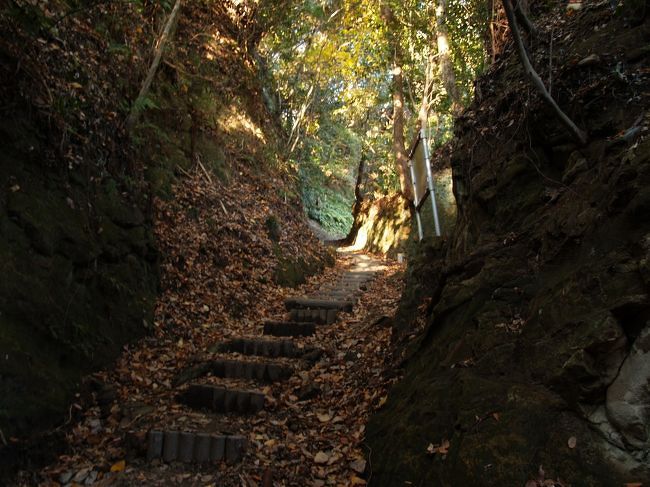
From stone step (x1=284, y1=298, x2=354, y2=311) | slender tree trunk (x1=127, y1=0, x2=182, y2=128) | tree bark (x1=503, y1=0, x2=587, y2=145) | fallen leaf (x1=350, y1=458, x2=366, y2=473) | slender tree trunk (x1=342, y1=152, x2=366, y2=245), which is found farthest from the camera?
slender tree trunk (x1=342, y1=152, x2=366, y2=245)

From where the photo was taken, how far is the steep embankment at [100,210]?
4.26m

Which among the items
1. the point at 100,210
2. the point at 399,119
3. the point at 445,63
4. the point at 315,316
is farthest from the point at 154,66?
the point at 399,119

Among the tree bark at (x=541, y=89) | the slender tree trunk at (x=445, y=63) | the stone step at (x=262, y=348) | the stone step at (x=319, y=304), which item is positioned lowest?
the stone step at (x=262, y=348)

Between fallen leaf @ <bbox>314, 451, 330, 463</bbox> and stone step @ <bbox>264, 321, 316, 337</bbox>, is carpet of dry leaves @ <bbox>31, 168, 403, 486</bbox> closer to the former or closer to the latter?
fallen leaf @ <bbox>314, 451, 330, 463</bbox>

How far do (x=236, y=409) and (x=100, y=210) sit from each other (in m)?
3.07

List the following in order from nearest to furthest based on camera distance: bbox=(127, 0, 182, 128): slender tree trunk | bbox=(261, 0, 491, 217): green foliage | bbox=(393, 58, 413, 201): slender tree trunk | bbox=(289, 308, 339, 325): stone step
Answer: bbox=(127, 0, 182, 128): slender tree trunk < bbox=(289, 308, 339, 325): stone step < bbox=(261, 0, 491, 217): green foliage < bbox=(393, 58, 413, 201): slender tree trunk

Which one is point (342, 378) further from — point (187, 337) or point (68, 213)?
point (68, 213)

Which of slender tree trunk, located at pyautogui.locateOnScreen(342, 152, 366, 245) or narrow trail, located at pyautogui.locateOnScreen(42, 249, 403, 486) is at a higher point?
slender tree trunk, located at pyautogui.locateOnScreen(342, 152, 366, 245)

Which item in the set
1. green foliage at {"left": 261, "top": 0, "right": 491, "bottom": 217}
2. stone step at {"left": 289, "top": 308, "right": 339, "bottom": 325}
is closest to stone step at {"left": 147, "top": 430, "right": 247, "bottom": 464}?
stone step at {"left": 289, "top": 308, "right": 339, "bottom": 325}

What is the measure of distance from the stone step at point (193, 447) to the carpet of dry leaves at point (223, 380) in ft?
0.27

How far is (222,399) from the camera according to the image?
4.94m

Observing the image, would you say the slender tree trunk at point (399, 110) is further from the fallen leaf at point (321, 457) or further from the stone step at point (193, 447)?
the stone step at point (193, 447)

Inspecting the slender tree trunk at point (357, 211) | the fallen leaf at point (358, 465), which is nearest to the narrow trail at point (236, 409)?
the fallen leaf at point (358, 465)

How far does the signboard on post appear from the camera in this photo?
6.99 meters
